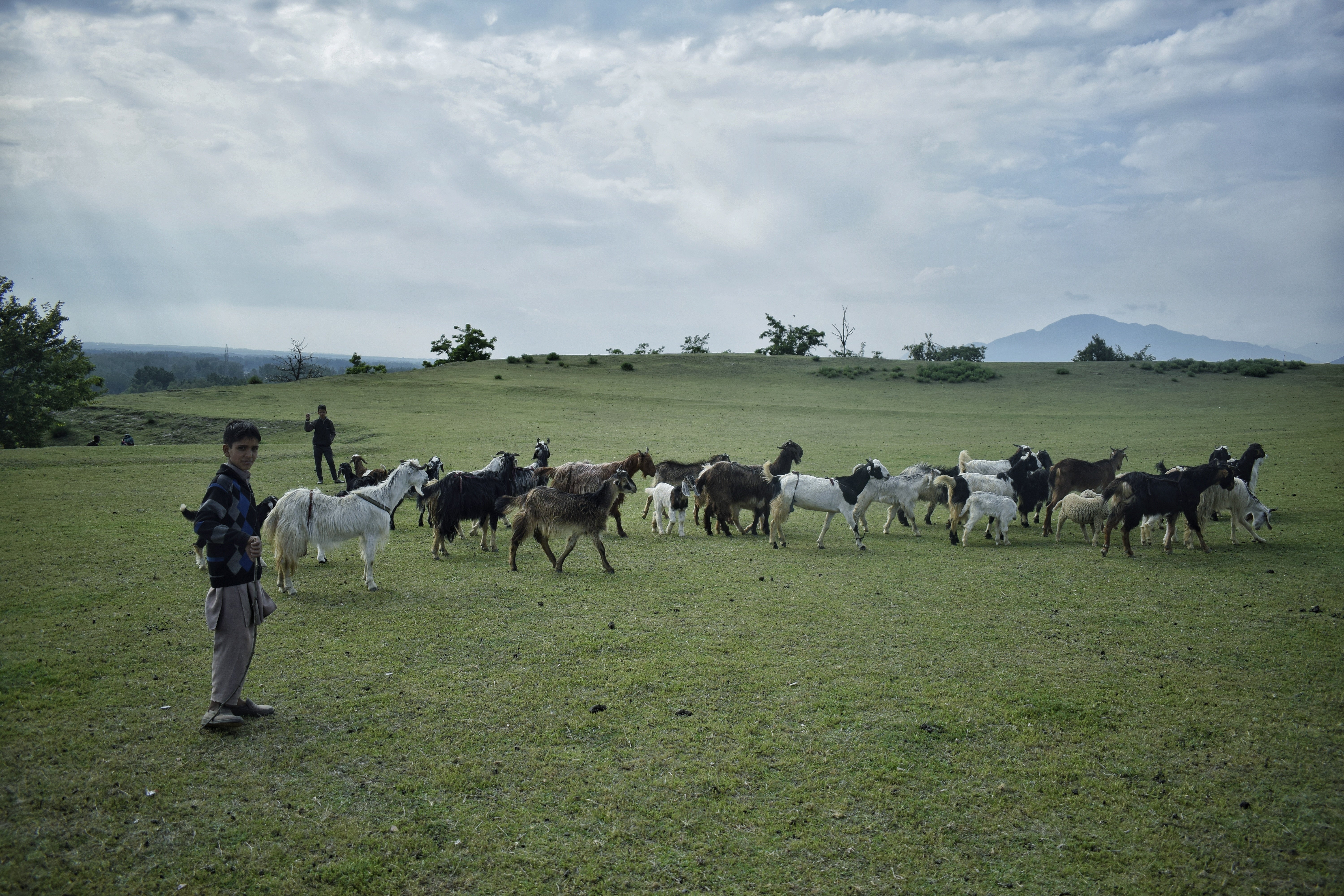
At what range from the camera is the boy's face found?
18.1 feet

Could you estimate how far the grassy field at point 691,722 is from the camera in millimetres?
4332

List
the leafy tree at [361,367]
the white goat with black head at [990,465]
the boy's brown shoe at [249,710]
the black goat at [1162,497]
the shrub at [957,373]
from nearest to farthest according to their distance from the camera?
the boy's brown shoe at [249,710] < the black goat at [1162,497] < the white goat with black head at [990,465] < the shrub at [957,373] < the leafy tree at [361,367]

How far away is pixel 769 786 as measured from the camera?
5094mm

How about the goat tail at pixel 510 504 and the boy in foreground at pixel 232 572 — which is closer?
the boy in foreground at pixel 232 572

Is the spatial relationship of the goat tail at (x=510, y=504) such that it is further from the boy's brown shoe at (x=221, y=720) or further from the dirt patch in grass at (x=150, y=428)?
the dirt patch in grass at (x=150, y=428)

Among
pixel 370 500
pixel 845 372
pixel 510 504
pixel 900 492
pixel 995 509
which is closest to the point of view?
pixel 370 500

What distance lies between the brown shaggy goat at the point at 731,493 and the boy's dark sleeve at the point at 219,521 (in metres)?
9.43

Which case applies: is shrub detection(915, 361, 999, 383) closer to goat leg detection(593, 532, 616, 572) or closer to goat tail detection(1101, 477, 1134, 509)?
goat tail detection(1101, 477, 1134, 509)

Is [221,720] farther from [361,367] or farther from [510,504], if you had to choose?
[361,367]

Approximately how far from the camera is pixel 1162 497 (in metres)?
12.0

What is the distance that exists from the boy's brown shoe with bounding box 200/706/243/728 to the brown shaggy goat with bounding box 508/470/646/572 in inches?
199

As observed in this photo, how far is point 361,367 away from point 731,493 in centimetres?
7872

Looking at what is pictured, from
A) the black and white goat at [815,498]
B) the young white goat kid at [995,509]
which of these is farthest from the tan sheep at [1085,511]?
the black and white goat at [815,498]

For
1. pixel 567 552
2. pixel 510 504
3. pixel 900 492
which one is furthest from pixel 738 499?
pixel 510 504
